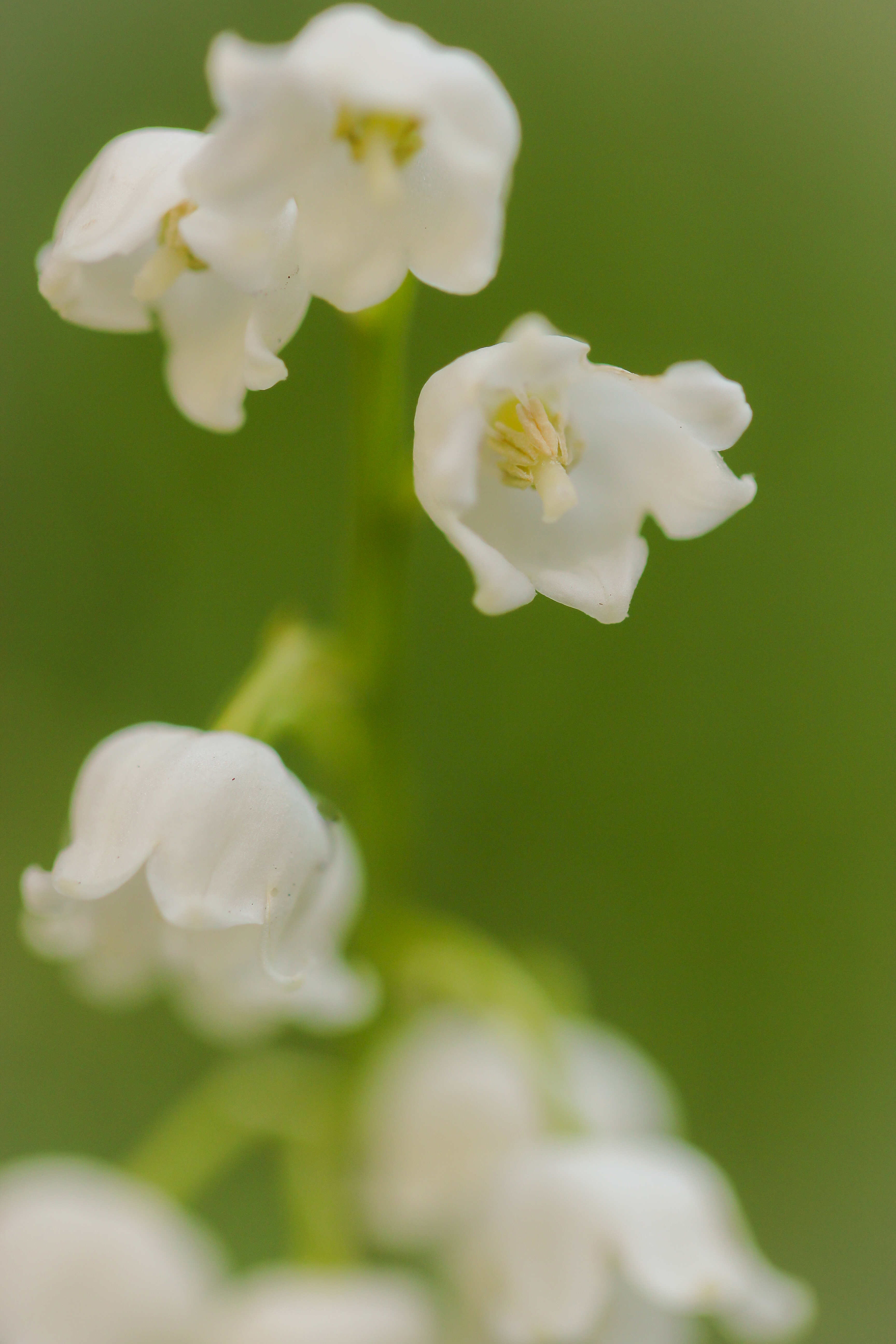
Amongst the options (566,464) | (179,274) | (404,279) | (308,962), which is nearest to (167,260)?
(179,274)

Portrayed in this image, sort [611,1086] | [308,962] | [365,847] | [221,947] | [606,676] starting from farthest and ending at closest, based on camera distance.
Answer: [606,676] → [611,1086] → [365,847] → [221,947] → [308,962]

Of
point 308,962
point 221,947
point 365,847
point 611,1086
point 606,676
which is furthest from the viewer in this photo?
point 606,676

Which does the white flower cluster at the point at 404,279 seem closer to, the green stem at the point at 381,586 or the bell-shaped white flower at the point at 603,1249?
the green stem at the point at 381,586

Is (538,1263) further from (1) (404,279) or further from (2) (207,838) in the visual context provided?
(1) (404,279)

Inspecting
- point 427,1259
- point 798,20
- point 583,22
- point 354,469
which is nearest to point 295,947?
point 354,469

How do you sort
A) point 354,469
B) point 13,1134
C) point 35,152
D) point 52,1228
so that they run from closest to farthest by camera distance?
point 354,469 < point 52,1228 < point 13,1134 < point 35,152

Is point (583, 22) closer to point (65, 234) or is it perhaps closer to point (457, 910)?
point (457, 910)
